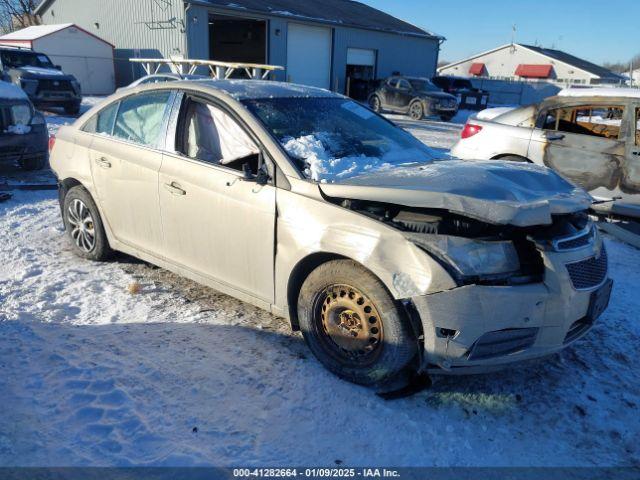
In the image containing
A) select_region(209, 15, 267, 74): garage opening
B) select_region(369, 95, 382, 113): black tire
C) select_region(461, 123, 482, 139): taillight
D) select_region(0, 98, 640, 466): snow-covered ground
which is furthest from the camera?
select_region(209, 15, 267, 74): garage opening

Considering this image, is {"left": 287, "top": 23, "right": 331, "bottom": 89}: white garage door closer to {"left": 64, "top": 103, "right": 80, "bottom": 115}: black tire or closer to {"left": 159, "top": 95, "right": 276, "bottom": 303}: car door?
{"left": 64, "top": 103, "right": 80, "bottom": 115}: black tire

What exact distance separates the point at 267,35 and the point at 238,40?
5.36 meters

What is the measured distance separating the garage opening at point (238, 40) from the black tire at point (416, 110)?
955 centimetres

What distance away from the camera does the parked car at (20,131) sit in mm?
7742

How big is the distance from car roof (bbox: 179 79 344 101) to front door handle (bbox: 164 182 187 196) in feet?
2.52

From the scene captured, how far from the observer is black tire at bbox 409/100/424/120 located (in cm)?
2058

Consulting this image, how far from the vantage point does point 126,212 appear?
171 inches

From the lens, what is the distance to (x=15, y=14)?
46.7m

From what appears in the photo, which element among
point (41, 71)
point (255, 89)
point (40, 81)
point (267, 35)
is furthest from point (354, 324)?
point (267, 35)

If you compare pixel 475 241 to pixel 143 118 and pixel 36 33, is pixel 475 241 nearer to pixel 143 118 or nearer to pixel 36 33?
pixel 143 118

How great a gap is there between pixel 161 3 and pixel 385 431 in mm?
24354

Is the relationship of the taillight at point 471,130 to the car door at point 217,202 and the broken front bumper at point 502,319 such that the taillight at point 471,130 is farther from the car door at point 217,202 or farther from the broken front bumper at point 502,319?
the broken front bumper at point 502,319

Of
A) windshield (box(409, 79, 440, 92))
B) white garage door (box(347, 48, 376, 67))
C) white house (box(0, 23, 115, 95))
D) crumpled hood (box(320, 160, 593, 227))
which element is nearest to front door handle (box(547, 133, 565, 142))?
crumpled hood (box(320, 160, 593, 227))

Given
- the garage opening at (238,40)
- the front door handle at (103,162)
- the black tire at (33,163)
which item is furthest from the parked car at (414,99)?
the front door handle at (103,162)
